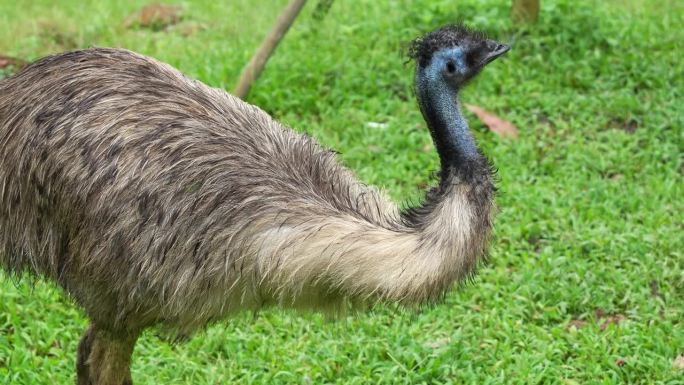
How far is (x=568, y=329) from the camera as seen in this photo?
4840 mm

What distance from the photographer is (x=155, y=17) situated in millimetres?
8523

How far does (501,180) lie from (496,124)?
2.58m

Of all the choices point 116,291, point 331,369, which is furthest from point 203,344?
point 116,291

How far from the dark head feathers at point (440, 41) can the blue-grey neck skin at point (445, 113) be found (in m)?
0.02

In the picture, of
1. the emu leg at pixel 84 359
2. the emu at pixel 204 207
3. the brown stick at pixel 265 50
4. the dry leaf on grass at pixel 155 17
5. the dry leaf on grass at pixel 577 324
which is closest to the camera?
the emu at pixel 204 207

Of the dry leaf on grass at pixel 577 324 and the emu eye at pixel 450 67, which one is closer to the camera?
the emu eye at pixel 450 67

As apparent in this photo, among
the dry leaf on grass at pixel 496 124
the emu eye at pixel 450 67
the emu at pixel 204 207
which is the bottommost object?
the emu at pixel 204 207

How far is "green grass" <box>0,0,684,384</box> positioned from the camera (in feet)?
15.0

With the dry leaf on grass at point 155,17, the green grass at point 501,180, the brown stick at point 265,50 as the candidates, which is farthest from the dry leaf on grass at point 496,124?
the dry leaf on grass at point 155,17

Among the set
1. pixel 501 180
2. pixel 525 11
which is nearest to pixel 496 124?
pixel 525 11

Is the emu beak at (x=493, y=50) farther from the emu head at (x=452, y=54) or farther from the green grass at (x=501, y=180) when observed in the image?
the green grass at (x=501, y=180)

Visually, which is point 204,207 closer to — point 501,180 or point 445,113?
point 445,113

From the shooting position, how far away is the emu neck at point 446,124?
3.50m

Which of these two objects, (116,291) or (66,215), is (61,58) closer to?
(66,215)
